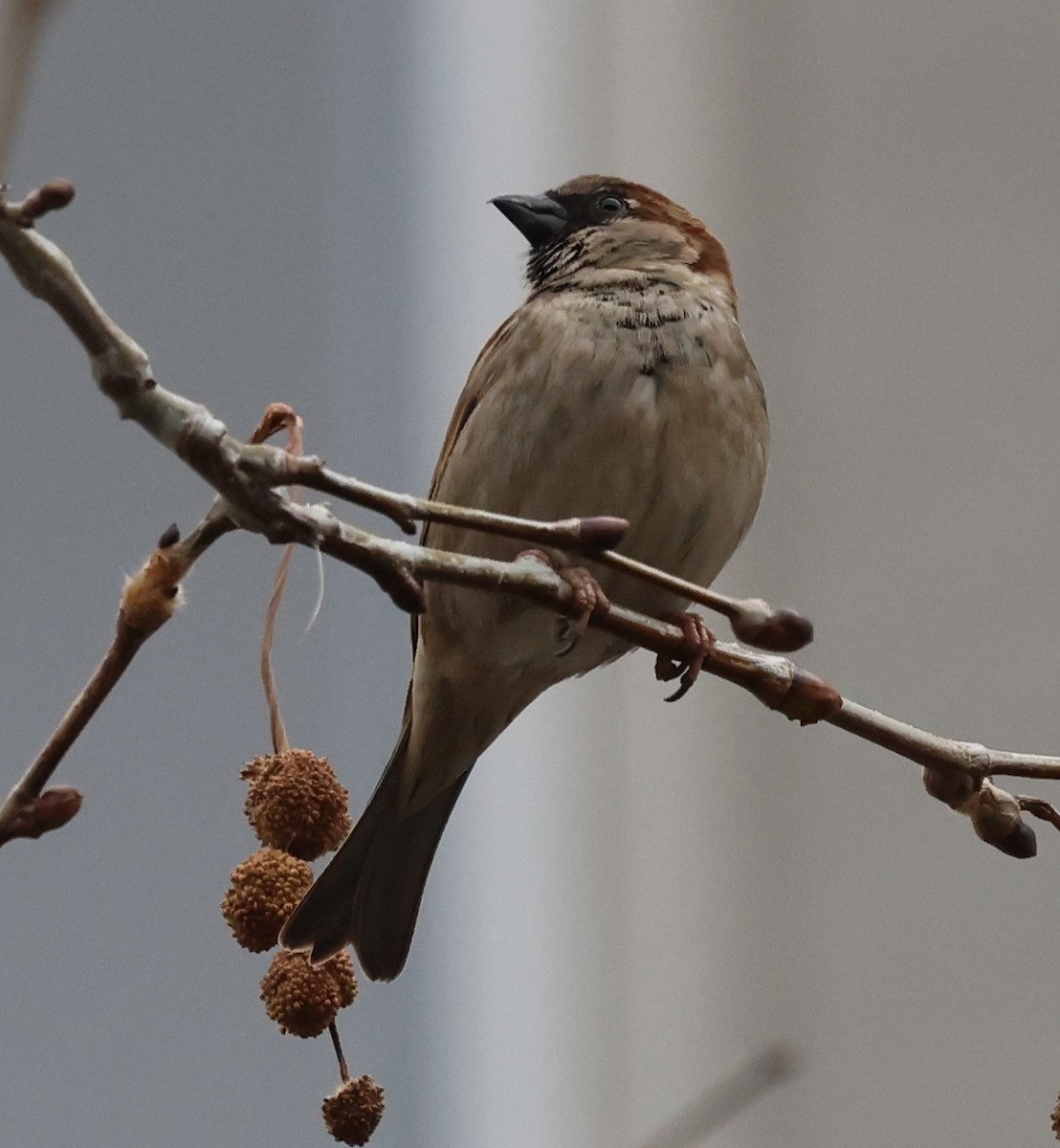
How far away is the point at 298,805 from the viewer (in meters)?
0.73

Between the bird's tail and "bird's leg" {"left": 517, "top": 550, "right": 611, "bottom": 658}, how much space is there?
21 cm

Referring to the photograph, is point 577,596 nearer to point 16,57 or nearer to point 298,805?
point 298,805

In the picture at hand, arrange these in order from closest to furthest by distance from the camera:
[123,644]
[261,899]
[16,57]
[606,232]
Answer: [16,57], [123,644], [261,899], [606,232]

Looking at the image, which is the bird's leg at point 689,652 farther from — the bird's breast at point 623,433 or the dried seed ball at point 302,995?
the dried seed ball at point 302,995

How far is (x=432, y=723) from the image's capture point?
146cm

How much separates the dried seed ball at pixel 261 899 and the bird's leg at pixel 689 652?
0.19 metres

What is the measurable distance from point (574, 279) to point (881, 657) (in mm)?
2119

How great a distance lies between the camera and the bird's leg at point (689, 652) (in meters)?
0.68

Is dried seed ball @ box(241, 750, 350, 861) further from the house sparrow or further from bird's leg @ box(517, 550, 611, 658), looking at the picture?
the house sparrow

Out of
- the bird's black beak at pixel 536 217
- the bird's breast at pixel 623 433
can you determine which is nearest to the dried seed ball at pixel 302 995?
the bird's breast at pixel 623 433

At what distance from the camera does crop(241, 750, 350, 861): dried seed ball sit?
726 millimetres

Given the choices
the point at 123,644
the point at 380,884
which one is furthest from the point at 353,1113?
the point at 380,884

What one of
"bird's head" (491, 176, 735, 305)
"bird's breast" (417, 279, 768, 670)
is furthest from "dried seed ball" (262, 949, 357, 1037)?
"bird's head" (491, 176, 735, 305)

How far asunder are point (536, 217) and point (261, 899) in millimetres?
1013
